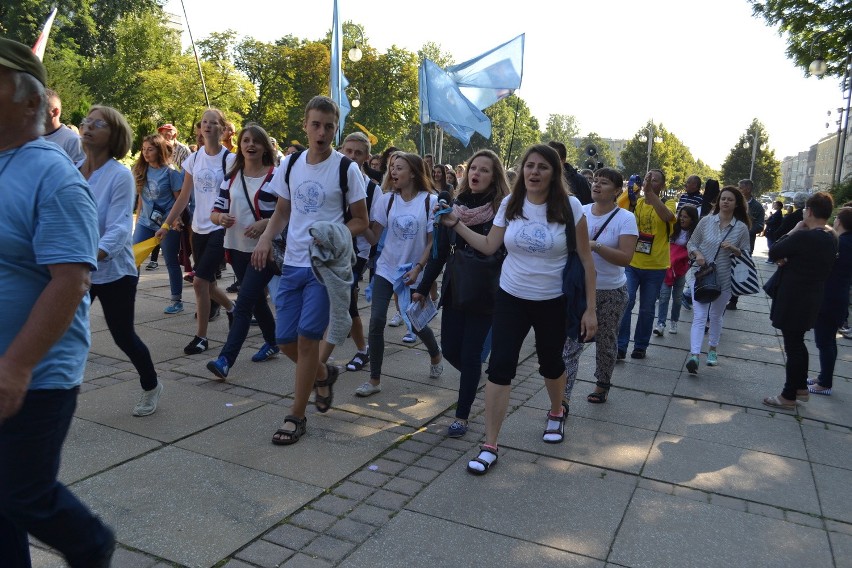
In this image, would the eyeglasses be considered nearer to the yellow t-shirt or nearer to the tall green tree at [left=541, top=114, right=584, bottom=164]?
the yellow t-shirt

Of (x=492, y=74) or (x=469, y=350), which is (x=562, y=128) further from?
(x=469, y=350)

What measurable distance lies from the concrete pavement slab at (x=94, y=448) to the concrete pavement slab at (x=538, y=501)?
63.3 inches

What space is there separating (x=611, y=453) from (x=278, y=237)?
8.80 feet

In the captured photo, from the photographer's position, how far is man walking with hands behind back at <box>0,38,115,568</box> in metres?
1.96

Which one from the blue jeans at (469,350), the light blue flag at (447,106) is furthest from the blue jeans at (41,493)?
the light blue flag at (447,106)

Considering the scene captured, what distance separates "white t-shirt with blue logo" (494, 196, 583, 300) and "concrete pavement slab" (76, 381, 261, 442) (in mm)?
2055

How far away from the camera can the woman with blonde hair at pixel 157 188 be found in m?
7.50

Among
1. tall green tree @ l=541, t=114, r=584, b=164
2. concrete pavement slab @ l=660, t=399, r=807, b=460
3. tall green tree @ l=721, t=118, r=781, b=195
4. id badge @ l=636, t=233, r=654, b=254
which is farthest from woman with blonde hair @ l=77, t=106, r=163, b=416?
tall green tree @ l=541, t=114, r=584, b=164

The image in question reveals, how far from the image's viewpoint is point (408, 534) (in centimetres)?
331

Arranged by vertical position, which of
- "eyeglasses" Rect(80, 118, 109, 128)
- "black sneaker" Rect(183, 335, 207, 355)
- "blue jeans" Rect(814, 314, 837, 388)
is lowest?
"black sneaker" Rect(183, 335, 207, 355)

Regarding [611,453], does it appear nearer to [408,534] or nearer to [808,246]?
[408,534]

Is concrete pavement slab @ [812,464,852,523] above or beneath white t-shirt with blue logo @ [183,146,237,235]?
beneath

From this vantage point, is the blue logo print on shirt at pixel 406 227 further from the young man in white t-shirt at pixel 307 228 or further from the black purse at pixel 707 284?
the black purse at pixel 707 284

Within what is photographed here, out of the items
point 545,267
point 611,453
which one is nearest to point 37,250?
point 545,267
